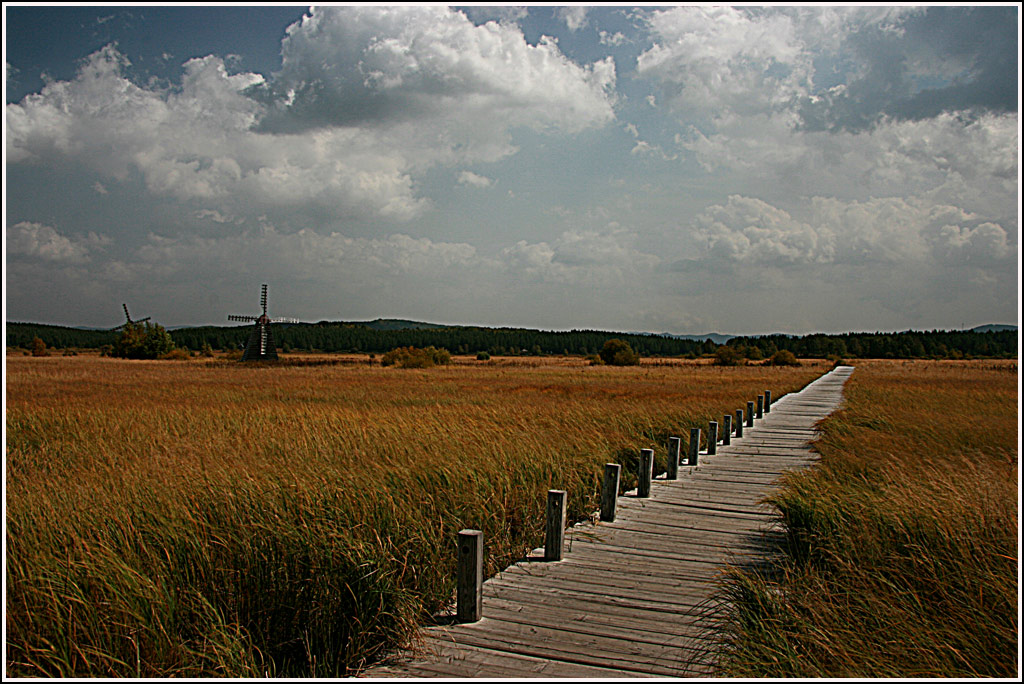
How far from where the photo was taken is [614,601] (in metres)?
5.55

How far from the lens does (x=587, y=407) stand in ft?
62.4

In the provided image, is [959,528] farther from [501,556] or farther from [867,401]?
[867,401]

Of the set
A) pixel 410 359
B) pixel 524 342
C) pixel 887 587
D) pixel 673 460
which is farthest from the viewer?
pixel 524 342

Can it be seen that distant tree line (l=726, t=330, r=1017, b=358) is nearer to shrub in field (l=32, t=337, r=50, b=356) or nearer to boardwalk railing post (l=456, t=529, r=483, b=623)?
shrub in field (l=32, t=337, r=50, b=356)

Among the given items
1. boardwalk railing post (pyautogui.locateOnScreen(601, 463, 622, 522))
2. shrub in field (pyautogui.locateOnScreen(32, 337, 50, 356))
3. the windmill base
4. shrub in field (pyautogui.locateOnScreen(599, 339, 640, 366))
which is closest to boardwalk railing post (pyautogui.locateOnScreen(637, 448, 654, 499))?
boardwalk railing post (pyautogui.locateOnScreen(601, 463, 622, 522))

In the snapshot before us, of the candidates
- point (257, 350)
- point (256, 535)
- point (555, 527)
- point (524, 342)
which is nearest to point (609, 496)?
point (555, 527)

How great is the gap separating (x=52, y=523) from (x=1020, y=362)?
7.26 meters

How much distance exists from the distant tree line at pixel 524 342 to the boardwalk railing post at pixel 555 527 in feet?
322

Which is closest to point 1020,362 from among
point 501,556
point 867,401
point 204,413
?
point 501,556

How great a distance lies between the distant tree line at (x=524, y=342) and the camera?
12412 cm

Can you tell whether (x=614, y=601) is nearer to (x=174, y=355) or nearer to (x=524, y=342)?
(x=174, y=355)

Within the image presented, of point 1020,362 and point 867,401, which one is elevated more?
point 1020,362

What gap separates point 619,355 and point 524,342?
90.8 m

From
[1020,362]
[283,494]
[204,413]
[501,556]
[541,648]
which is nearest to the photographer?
Answer: [1020,362]
